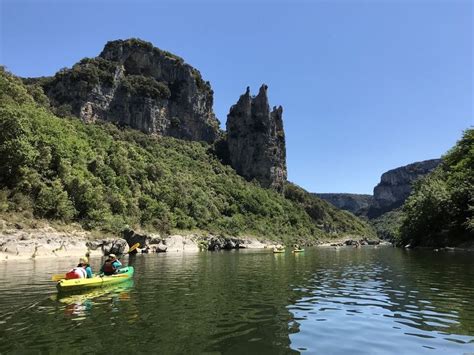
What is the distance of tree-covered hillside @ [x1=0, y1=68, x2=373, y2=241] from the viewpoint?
5472 centimetres

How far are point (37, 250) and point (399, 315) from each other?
41.7 metres

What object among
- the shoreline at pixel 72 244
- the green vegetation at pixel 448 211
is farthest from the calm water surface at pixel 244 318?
the green vegetation at pixel 448 211

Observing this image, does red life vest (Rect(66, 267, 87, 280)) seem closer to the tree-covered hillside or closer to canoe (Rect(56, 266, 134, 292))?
canoe (Rect(56, 266, 134, 292))

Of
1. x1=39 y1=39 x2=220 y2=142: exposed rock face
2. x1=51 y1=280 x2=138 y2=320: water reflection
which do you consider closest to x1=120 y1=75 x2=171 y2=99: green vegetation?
x1=39 y1=39 x2=220 y2=142: exposed rock face

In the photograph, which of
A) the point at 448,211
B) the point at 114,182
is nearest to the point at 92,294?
the point at 448,211

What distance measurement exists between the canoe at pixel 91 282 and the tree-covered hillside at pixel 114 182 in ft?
103

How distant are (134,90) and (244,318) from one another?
16627cm

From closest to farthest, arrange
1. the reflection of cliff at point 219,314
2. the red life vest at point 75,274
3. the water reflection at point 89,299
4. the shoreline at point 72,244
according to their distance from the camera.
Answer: the reflection of cliff at point 219,314, the water reflection at point 89,299, the red life vest at point 75,274, the shoreline at point 72,244

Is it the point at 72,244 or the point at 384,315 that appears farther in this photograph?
the point at 72,244

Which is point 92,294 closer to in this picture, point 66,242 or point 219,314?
point 219,314

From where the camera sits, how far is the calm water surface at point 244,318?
433 inches

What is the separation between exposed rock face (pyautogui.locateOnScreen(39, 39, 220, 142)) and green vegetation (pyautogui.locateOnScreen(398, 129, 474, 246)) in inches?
4551

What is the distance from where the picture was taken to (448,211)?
217ft

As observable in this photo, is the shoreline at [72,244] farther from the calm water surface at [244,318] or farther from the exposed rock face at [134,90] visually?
the exposed rock face at [134,90]
